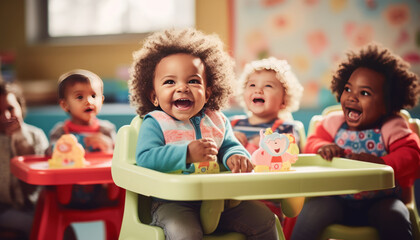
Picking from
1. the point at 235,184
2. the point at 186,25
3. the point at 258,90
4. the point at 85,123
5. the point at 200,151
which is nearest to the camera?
the point at 235,184

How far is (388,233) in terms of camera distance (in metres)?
1.11

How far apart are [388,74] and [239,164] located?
17.6 inches

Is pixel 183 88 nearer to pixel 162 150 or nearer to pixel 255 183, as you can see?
pixel 162 150

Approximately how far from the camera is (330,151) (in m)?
1.18

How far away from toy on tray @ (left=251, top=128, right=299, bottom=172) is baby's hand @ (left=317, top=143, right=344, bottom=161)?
176 millimetres

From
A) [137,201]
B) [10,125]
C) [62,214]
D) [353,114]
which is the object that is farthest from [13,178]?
[353,114]

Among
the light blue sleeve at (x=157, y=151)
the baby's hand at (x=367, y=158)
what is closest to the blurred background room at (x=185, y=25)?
the baby's hand at (x=367, y=158)

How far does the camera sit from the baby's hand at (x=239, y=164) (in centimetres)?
100

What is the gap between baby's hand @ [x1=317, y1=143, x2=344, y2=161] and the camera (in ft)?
3.87

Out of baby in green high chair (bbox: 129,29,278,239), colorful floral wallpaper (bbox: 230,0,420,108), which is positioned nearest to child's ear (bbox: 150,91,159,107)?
baby in green high chair (bbox: 129,29,278,239)

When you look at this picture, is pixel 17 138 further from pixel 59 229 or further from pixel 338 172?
pixel 338 172

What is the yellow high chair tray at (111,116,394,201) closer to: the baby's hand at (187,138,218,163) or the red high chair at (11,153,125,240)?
the baby's hand at (187,138,218,163)

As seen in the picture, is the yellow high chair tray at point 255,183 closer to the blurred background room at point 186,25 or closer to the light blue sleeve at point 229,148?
the light blue sleeve at point 229,148

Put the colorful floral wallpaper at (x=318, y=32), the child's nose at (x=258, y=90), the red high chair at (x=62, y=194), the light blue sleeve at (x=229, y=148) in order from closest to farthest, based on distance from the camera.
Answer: the light blue sleeve at (x=229, y=148) < the red high chair at (x=62, y=194) < the child's nose at (x=258, y=90) < the colorful floral wallpaper at (x=318, y=32)
